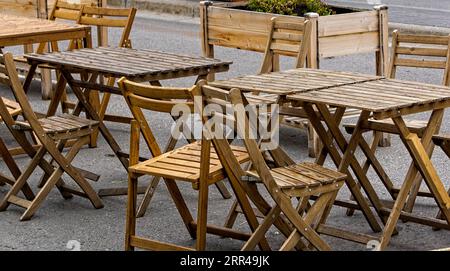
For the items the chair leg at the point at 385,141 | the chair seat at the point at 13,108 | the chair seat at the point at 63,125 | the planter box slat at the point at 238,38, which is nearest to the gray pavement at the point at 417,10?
the chair leg at the point at 385,141

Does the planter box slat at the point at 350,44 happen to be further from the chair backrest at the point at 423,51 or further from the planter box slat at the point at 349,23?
the chair backrest at the point at 423,51

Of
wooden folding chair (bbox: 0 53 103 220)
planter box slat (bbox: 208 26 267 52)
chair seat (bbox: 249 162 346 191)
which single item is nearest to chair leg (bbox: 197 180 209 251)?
chair seat (bbox: 249 162 346 191)

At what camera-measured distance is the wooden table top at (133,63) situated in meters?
7.05

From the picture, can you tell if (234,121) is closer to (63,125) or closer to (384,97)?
(384,97)

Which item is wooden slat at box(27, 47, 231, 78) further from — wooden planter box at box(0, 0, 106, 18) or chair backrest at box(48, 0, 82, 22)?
wooden planter box at box(0, 0, 106, 18)

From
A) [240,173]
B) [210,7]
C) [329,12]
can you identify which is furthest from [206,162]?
[329,12]

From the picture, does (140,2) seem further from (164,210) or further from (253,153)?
(253,153)

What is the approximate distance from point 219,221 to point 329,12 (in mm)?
3638

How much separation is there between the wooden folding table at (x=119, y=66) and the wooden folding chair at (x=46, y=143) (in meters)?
0.24

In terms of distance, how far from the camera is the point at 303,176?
19.4ft

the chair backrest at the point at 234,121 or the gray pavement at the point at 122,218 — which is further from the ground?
the chair backrest at the point at 234,121

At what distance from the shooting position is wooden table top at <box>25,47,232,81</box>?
7.05 metres

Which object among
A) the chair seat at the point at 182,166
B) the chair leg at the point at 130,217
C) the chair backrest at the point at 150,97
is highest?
the chair backrest at the point at 150,97

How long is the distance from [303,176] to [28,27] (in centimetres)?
325
